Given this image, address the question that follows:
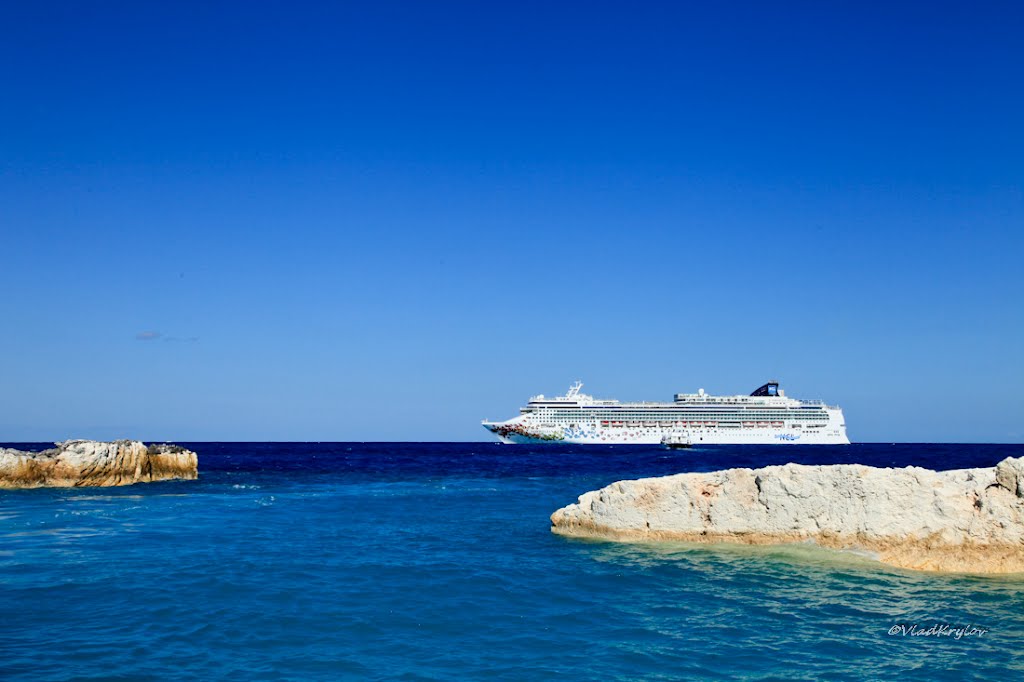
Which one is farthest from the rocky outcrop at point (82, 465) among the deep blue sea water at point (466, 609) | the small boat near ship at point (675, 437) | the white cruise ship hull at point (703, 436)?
the white cruise ship hull at point (703, 436)

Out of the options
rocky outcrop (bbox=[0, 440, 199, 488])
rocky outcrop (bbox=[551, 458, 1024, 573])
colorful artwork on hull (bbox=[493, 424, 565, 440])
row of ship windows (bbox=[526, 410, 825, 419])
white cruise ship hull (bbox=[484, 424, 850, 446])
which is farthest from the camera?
colorful artwork on hull (bbox=[493, 424, 565, 440])

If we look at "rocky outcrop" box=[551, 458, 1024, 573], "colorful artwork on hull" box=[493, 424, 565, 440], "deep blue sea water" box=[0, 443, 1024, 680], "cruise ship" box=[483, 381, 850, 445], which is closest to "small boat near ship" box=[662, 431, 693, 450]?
"cruise ship" box=[483, 381, 850, 445]

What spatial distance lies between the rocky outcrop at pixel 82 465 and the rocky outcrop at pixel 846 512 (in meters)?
32.2

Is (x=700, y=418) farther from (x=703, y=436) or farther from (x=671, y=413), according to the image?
(x=671, y=413)

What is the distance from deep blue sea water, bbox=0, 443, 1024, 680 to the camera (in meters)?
9.15

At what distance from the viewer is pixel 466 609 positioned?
11859mm

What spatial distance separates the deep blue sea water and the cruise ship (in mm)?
109336

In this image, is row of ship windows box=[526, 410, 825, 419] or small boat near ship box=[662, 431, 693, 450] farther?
row of ship windows box=[526, 410, 825, 419]

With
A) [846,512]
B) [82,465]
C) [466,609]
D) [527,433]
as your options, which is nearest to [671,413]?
[527,433]

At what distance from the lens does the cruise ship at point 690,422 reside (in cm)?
12762

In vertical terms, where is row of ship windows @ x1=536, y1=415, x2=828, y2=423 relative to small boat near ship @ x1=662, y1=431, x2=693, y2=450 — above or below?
above

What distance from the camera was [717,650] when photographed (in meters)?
9.70

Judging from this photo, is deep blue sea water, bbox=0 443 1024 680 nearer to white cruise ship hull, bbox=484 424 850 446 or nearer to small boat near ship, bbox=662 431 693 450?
small boat near ship, bbox=662 431 693 450

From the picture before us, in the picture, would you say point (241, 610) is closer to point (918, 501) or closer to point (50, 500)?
point (918, 501)
